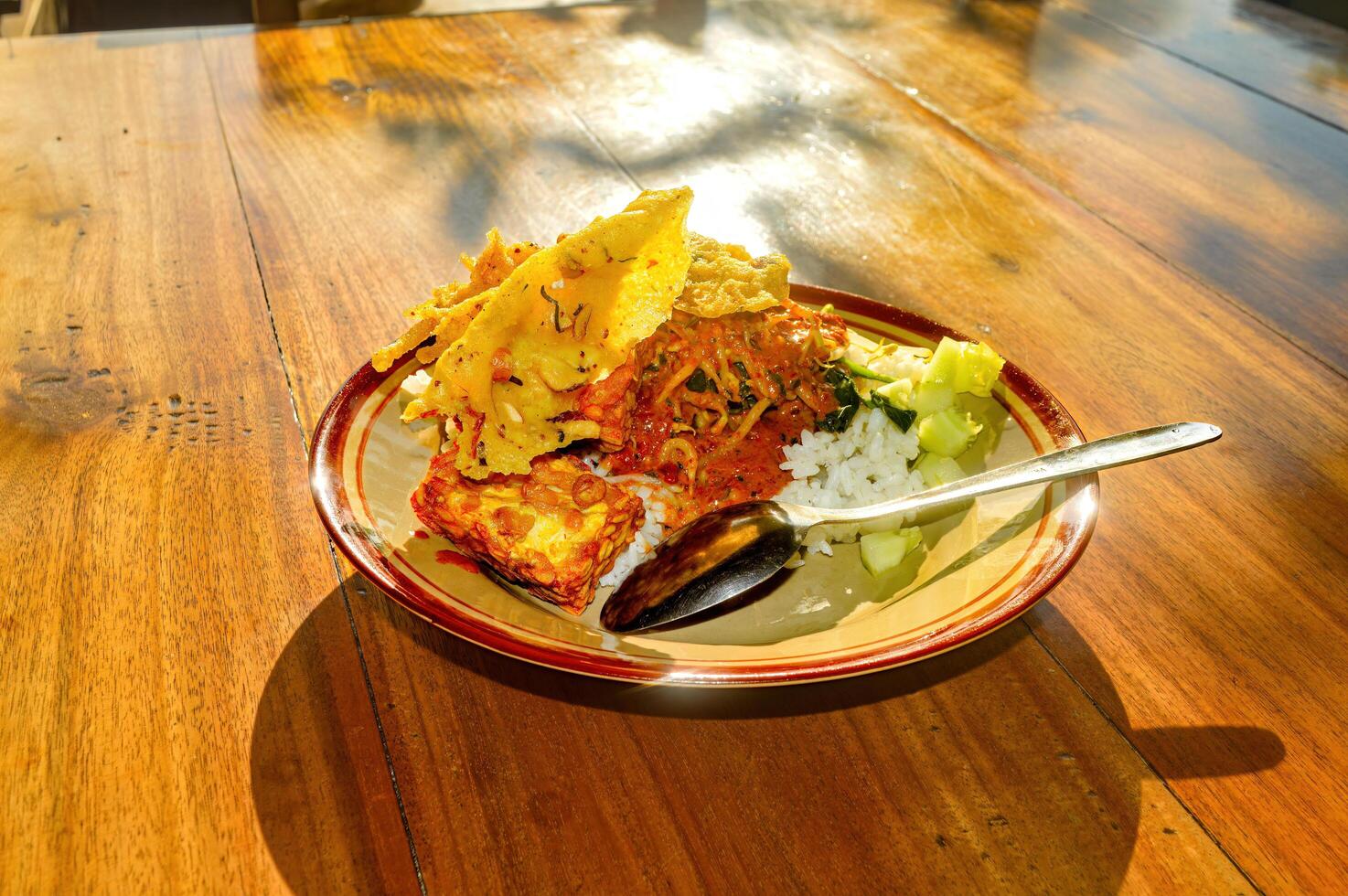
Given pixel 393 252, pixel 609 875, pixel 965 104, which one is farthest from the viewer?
pixel 965 104

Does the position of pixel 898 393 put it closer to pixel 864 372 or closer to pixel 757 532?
pixel 864 372

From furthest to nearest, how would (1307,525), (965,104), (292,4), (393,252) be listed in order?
1. (292,4)
2. (965,104)
3. (393,252)
4. (1307,525)

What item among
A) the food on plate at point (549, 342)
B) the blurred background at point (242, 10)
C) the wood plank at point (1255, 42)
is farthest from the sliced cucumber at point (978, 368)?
the blurred background at point (242, 10)

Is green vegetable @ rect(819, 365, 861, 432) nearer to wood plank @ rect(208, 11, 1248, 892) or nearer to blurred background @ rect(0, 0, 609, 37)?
wood plank @ rect(208, 11, 1248, 892)

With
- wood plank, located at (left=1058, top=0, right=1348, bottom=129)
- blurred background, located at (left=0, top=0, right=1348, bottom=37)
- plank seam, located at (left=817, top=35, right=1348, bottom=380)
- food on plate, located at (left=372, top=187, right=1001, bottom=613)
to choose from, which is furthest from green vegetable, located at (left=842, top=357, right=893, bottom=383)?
blurred background, located at (left=0, top=0, right=1348, bottom=37)

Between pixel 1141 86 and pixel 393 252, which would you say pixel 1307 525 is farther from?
pixel 1141 86

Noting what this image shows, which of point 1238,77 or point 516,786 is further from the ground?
point 1238,77

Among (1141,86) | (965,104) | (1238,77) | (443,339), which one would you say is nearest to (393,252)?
(443,339)
